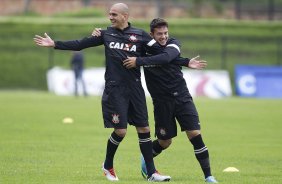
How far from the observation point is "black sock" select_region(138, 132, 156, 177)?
11.5 m

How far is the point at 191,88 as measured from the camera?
39.1 meters

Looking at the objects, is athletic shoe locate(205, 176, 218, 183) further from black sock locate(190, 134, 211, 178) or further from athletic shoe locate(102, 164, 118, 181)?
athletic shoe locate(102, 164, 118, 181)

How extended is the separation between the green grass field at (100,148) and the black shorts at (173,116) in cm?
69

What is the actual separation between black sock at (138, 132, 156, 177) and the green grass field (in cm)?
23

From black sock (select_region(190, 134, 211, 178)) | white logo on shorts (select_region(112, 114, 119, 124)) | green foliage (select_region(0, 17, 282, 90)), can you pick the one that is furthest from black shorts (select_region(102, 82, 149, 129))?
green foliage (select_region(0, 17, 282, 90))

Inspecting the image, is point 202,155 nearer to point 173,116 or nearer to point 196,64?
point 173,116

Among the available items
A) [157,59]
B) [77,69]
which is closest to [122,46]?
[157,59]

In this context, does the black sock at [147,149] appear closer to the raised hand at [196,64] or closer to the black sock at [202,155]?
the black sock at [202,155]

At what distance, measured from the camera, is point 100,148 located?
16.5 m

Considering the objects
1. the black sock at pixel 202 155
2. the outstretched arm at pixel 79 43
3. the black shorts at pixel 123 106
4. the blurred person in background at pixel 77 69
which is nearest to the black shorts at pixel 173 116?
the black sock at pixel 202 155

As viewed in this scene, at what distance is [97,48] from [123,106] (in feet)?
111

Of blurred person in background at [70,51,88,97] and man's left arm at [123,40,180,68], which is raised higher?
man's left arm at [123,40,180,68]

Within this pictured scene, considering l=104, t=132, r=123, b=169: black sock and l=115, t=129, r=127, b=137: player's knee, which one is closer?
l=115, t=129, r=127, b=137: player's knee

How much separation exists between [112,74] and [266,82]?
1163 inches
